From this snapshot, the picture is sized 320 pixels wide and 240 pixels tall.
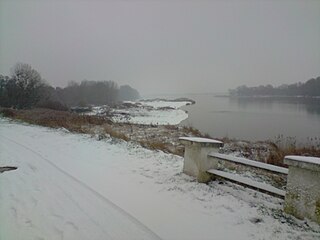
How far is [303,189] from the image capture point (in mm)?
4027

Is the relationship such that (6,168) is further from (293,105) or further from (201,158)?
(293,105)

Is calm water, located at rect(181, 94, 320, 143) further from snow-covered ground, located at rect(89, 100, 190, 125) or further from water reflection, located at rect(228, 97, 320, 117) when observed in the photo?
water reflection, located at rect(228, 97, 320, 117)

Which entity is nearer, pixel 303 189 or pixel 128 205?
pixel 303 189

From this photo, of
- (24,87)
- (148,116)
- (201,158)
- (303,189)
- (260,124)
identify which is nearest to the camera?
(303,189)

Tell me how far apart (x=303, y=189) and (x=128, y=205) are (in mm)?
2467

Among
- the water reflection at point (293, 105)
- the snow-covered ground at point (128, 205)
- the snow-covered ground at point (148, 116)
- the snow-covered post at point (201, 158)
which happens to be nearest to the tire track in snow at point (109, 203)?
the snow-covered ground at point (128, 205)

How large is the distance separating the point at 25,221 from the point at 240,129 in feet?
72.3

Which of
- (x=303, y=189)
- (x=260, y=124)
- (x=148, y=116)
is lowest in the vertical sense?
(x=148, y=116)

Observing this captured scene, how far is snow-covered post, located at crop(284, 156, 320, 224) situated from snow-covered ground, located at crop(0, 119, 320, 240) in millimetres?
148

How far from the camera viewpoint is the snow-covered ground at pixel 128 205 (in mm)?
3617

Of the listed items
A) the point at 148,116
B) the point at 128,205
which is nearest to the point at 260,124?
the point at 148,116

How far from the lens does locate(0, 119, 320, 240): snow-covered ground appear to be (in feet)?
11.9

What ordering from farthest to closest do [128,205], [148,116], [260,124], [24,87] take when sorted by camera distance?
[24,87], [148,116], [260,124], [128,205]

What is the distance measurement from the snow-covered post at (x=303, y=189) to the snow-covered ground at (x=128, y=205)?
148 mm
